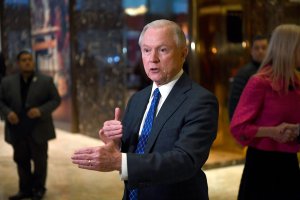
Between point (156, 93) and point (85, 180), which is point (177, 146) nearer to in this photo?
point (156, 93)

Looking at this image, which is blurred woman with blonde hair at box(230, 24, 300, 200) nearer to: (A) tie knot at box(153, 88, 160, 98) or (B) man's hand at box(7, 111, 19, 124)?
(A) tie knot at box(153, 88, 160, 98)

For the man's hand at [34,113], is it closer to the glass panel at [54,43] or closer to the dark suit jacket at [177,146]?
the dark suit jacket at [177,146]

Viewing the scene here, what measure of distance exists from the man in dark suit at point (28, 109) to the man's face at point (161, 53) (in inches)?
104

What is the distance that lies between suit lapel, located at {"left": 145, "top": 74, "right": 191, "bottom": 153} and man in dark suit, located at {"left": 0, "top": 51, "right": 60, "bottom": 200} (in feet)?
8.62

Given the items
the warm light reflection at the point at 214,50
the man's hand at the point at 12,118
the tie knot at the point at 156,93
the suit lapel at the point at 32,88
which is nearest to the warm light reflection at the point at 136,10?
the warm light reflection at the point at 214,50

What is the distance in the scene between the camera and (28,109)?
415cm

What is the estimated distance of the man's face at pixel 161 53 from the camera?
1.59m

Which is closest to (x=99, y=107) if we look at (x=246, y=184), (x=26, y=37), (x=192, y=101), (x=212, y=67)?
(x=212, y=67)

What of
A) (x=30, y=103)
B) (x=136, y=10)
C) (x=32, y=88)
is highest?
(x=136, y=10)

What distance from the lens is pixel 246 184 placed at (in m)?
2.53

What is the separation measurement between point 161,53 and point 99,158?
0.45 meters

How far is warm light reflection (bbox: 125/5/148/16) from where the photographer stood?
Answer: 645 cm

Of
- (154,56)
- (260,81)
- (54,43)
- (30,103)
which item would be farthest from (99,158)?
(54,43)

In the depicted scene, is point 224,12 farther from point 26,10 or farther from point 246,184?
point 26,10
